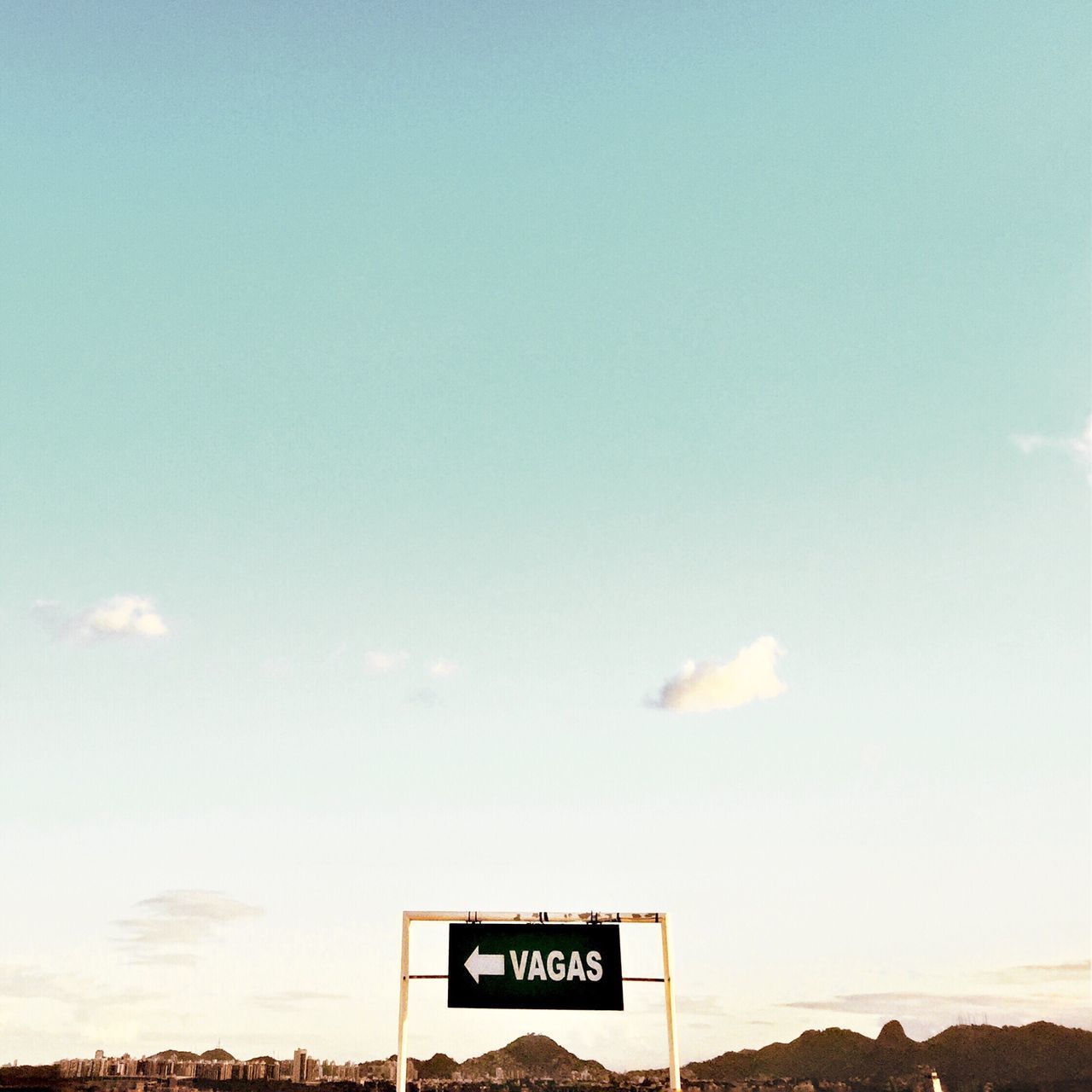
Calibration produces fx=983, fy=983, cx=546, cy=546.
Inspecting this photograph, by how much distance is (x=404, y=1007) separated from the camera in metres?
19.1

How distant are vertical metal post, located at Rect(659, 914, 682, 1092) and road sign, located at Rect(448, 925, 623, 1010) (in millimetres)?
910

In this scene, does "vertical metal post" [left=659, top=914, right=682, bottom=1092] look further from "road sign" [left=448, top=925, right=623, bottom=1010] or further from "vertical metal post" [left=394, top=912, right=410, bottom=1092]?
"vertical metal post" [left=394, top=912, right=410, bottom=1092]

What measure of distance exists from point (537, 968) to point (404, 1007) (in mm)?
2676

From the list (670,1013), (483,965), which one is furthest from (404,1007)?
(670,1013)

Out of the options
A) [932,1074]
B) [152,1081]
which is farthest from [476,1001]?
[152,1081]

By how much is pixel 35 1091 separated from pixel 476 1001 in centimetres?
847

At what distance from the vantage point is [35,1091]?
42.0 feet

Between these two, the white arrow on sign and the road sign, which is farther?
the white arrow on sign

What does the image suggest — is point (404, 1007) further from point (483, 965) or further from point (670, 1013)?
point (670, 1013)

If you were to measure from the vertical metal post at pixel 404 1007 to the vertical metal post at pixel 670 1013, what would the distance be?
16.5 ft

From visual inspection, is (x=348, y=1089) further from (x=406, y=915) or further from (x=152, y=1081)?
(x=406, y=915)

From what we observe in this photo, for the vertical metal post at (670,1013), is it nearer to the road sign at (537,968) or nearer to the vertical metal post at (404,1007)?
the road sign at (537,968)

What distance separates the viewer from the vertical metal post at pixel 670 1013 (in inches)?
745

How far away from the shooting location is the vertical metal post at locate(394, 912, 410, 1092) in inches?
746
